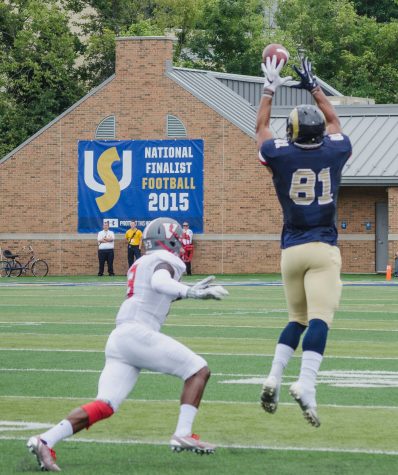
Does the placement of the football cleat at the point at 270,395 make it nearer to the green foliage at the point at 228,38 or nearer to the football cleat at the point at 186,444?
the football cleat at the point at 186,444

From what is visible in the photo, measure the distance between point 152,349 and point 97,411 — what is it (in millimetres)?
532

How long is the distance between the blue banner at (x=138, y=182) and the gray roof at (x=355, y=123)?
173cm

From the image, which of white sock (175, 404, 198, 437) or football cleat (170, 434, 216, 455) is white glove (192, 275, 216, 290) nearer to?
white sock (175, 404, 198, 437)

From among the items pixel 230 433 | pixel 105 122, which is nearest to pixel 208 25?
pixel 105 122

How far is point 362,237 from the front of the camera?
43625 mm

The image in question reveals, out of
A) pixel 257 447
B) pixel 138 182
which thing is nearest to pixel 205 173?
pixel 138 182

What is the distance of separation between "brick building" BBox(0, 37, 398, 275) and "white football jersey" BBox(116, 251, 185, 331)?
33.9m

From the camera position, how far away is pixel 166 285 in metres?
8.47

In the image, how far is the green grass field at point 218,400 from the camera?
8727 millimetres

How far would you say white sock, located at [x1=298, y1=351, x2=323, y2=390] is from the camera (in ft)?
29.6

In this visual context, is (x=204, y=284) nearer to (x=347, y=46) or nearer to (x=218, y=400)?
(x=218, y=400)

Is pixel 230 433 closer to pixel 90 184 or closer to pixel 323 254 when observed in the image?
pixel 323 254

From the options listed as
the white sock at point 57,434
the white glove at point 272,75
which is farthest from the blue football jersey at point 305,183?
the white sock at point 57,434

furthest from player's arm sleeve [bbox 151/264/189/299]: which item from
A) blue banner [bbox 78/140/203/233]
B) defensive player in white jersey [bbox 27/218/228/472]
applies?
blue banner [bbox 78/140/203/233]
